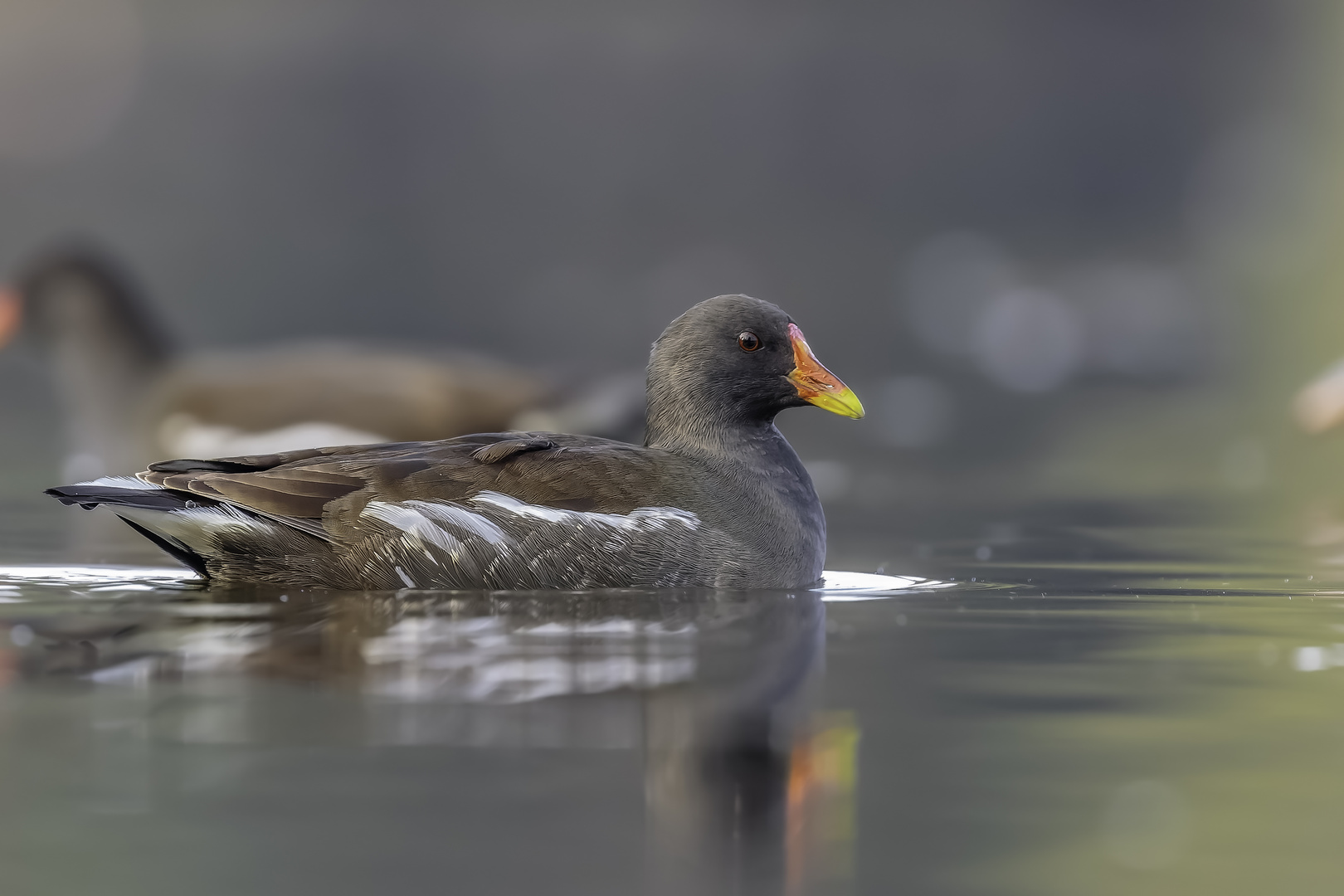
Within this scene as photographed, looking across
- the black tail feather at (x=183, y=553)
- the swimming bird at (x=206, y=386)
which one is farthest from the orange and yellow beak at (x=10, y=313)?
the black tail feather at (x=183, y=553)

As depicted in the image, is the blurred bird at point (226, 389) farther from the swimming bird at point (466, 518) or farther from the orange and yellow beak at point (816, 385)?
the swimming bird at point (466, 518)

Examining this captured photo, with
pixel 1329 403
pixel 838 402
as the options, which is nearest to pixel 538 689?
pixel 838 402

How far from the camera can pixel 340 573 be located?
22.3 ft

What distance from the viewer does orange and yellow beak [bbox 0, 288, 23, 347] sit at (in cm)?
1474

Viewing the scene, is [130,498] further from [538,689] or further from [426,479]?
[538,689]

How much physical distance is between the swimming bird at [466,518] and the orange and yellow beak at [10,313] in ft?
28.4

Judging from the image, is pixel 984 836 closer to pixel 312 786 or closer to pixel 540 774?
pixel 540 774

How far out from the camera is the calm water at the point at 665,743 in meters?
3.40

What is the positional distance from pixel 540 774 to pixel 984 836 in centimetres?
105

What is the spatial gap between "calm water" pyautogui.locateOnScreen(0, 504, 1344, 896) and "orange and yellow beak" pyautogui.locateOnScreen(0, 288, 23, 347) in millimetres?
8385

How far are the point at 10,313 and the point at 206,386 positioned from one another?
2863 mm

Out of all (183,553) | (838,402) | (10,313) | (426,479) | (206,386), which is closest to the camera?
(426,479)

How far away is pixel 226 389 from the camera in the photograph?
41.7 ft

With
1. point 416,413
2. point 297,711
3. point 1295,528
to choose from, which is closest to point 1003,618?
point 297,711
